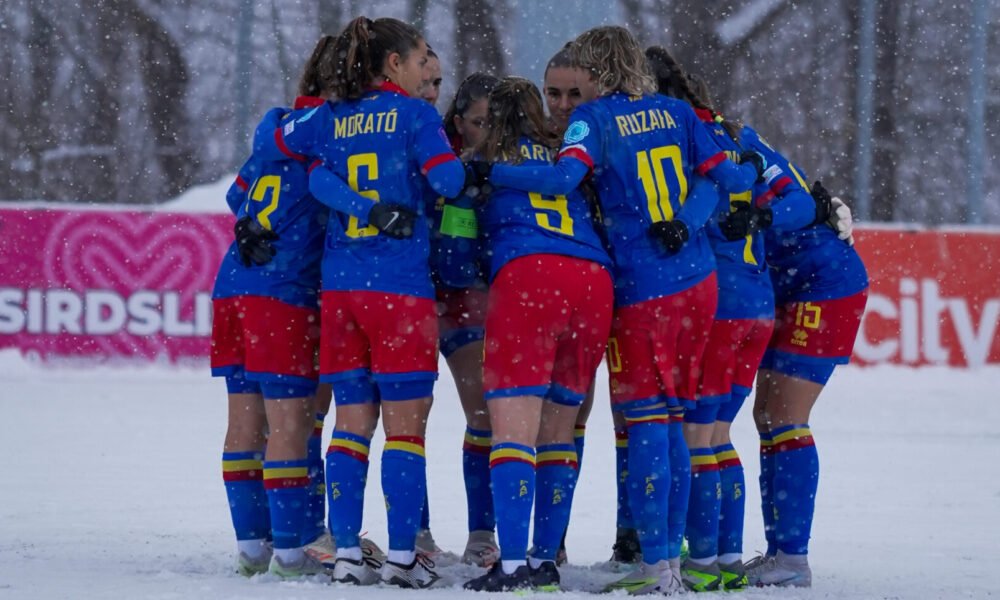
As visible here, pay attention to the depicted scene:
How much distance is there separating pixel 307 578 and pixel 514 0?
19.0m

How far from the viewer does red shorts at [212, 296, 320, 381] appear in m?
5.50

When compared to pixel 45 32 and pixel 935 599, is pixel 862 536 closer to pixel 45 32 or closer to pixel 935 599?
pixel 935 599

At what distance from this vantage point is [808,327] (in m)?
5.96

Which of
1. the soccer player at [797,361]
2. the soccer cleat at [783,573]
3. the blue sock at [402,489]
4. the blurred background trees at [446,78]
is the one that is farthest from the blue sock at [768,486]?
the blurred background trees at [446,78]

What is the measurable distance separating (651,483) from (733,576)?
0.71 meters

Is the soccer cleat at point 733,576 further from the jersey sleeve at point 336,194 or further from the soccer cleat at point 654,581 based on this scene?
the jersey sleeve at point 336,194

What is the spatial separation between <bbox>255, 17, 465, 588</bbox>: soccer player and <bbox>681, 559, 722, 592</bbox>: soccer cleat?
0.96 metres

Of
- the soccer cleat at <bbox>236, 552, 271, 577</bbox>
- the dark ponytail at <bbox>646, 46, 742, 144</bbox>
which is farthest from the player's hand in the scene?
the soccer cleat at <bbox>236, 552, 271, 577</bbox>

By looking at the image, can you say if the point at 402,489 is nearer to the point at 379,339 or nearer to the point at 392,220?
the point at 379,339

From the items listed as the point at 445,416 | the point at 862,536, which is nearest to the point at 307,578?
the point at 862,536

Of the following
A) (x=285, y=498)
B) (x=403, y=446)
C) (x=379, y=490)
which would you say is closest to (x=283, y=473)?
(x=285, y=498)

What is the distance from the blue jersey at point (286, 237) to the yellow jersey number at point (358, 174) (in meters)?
0.33

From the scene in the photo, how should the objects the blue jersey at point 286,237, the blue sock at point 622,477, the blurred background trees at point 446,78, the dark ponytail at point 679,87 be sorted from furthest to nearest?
the blurred background trees at point 446,78 → the blue sock at point 622,477 → the dark ponytail at point 679,87 → the blue jersey at point 286,237

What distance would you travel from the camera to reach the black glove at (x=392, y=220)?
17.0 ft
